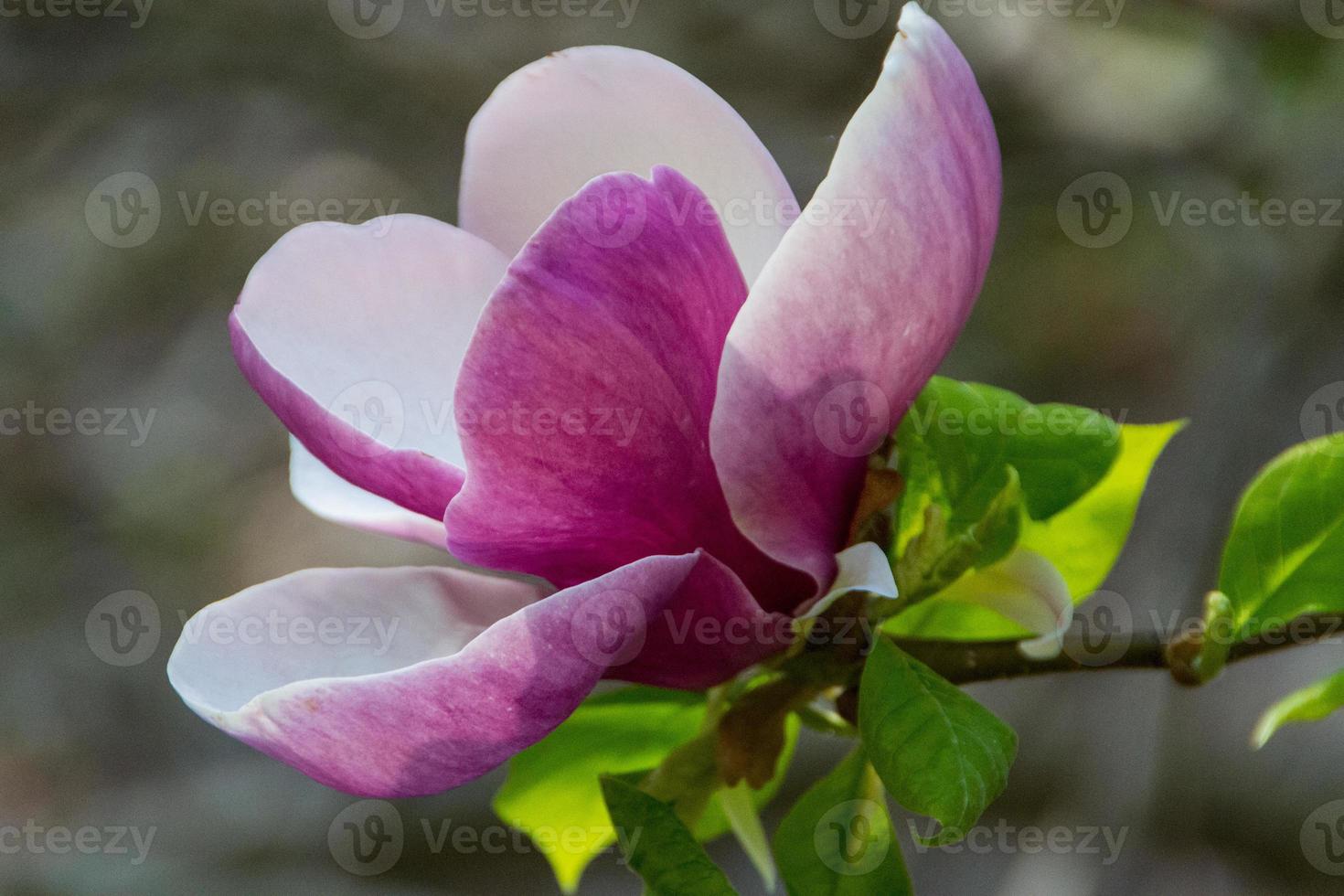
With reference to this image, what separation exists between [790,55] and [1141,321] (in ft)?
2.47

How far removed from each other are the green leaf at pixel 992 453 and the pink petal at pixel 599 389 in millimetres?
120

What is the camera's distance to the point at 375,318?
0.68m

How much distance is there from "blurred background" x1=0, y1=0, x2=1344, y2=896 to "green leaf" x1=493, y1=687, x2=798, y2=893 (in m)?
1.26

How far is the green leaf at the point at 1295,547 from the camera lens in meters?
0.67

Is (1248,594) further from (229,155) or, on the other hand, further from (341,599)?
(229,155)

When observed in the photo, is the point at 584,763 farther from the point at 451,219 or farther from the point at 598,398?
the point at 451,219

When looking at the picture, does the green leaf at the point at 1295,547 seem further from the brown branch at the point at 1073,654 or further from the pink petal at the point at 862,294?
the pink petal at the point at 862,294

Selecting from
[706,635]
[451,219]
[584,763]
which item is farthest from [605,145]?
[451,219]

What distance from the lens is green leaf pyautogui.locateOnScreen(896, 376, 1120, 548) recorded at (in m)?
0.65

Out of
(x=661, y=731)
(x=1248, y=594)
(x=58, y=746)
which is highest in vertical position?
(x=1248, y=594)

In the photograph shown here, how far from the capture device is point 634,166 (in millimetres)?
682

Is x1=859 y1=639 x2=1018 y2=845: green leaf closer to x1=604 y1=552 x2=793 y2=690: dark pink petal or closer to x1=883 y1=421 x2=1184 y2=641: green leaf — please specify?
x1=604 y1=552 x2=793 y2=690: dark pink petal

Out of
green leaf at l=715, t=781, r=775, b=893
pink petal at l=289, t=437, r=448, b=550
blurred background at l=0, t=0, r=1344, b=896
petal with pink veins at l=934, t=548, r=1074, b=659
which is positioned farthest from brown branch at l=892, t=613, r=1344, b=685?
blurred background at l=0, t=0, r=1344, b=896

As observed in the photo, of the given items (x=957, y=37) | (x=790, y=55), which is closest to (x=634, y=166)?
(x=957, y=37)
